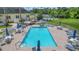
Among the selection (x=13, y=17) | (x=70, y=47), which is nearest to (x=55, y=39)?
(x=70, y=47)

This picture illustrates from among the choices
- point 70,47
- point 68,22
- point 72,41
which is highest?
point 68,22

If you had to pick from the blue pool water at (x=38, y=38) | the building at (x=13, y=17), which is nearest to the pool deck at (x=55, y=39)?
the blue pool water at (x=38, y=38)

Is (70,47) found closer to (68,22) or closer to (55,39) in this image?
(55,39)

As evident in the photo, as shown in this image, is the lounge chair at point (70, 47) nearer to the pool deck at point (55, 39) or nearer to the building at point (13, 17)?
the pool deck at point (55, 39)

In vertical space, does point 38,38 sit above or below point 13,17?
below

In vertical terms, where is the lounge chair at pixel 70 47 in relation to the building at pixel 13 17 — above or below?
below

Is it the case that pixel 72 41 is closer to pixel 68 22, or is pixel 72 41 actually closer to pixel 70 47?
pixel 70 47

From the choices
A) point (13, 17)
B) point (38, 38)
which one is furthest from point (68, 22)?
point (13, 17)

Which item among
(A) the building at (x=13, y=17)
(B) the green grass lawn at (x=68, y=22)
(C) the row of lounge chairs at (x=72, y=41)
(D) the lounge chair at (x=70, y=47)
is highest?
(A) the building at (x=13, y=17)

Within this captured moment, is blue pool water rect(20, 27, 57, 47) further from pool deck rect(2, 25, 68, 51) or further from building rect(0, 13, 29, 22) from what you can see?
building rect(0, 13, 29, 22)

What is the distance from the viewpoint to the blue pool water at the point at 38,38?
4.15 m

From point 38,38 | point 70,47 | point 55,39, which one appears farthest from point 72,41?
point 38,38

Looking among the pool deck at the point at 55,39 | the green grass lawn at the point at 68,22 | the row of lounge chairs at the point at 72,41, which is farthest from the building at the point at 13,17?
the row of lounge chairs at the point at 72,41

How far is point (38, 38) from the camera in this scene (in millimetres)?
4152
